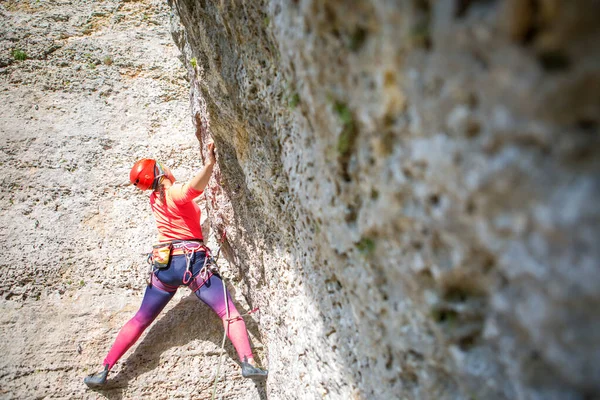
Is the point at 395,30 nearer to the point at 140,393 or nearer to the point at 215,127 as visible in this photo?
the point at 215,127

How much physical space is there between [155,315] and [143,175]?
118 centimetres

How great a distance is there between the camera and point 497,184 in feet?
2.87

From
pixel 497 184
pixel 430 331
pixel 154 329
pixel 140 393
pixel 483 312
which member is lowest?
pixel 140 393

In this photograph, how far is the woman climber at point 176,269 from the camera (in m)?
2.99

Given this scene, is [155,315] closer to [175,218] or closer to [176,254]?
[176,254]

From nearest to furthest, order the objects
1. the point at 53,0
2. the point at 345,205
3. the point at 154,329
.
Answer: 1. the point at 345,205
2. the point at 154,329
3. the point at 53,0

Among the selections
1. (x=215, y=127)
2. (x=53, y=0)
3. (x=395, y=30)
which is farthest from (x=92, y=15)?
(x=395, y=30)

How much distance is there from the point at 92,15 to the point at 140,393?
13.7ft

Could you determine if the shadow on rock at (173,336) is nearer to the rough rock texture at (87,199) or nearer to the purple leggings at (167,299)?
the rough rock texture at (87,199)

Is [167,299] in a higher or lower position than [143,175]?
lower

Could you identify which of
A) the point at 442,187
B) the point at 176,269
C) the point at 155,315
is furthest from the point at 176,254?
the point at 442,187

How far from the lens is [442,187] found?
1.02 m

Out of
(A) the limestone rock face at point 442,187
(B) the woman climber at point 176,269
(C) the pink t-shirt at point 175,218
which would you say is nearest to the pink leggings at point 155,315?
(B) the woman climber at point 176,269

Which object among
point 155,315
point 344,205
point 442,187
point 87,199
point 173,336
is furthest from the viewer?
point 87,199
